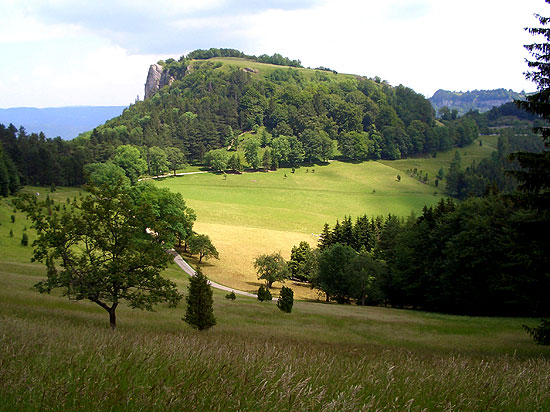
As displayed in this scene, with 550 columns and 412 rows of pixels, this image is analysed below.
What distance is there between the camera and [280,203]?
130125 mm

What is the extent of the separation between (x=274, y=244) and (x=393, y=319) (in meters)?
52.0

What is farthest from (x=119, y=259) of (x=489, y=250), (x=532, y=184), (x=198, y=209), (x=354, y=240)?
(x=198, y=209)

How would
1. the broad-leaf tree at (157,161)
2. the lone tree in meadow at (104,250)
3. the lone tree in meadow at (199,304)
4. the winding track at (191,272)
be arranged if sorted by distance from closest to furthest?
the lone tree in meadow at (104,250), the lone tree in meadow at (199,304), the winding track at (191,272), the broad-leaf tree at (157,161)

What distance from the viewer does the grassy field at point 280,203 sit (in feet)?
266

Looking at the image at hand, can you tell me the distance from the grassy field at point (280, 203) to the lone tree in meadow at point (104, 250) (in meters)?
43.6

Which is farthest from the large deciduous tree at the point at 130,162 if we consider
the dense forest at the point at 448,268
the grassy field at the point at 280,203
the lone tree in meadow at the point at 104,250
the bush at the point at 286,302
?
the lone tree in meadow at the point at 104,250

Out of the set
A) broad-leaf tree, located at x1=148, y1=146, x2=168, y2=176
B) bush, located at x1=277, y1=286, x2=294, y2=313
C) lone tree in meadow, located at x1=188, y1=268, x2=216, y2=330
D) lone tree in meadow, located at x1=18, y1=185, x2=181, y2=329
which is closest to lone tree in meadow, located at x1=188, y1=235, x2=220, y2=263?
bush, located at x1=277, y1=286, x2=294, y2=313

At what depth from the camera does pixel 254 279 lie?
68438mm

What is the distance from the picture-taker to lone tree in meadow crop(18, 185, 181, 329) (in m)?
17.6

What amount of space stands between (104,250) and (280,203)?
112 meters

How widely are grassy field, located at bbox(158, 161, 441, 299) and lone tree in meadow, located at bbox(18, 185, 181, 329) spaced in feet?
143

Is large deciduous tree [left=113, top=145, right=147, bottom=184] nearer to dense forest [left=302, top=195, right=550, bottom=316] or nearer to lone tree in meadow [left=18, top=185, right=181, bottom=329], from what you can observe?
dense forest [left=302, top=195, right=550, bottom=316]

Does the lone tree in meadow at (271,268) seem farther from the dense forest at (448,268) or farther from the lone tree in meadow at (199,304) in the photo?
the lone tree in meadow at (199,304)

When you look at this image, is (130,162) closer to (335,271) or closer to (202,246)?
(202,246)
